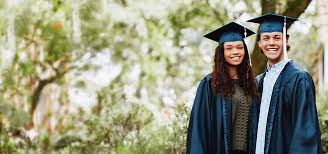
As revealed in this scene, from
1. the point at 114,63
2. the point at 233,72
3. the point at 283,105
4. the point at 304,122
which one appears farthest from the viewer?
the point at 114,63

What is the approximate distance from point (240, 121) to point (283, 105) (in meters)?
0.31

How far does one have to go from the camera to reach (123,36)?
1259 centimetres

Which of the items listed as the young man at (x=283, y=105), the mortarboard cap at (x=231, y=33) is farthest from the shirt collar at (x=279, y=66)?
the mortarboard cap at (x=231, y=33)

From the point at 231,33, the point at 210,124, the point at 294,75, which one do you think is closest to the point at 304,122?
the point at 294,75

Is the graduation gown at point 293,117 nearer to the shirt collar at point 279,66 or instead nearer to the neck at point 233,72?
the shirt collar at point 279,66

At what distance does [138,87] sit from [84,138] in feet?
15.2

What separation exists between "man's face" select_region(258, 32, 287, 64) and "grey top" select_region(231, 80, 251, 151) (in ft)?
1.01

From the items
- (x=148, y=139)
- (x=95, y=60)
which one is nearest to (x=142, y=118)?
(x=148, y=139)

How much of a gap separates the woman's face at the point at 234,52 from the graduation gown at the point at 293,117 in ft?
0.95

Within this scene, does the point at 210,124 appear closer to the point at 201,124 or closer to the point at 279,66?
the point at 201,124

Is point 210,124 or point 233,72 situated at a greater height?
point 233,72

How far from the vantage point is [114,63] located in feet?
43.3

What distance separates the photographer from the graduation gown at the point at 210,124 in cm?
400

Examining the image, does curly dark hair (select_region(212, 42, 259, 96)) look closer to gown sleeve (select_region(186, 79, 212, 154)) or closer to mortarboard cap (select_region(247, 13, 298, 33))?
gown sleeve (select_region(186, 79, 212, 154))
